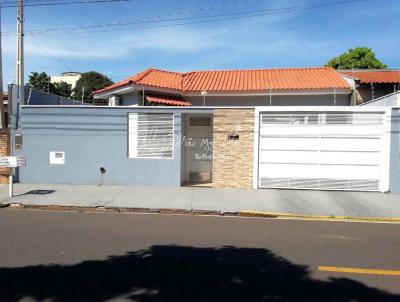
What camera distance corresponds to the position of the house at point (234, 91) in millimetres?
17938

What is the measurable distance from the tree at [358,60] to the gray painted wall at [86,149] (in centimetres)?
3008

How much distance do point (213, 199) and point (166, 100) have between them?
7450 millimetres

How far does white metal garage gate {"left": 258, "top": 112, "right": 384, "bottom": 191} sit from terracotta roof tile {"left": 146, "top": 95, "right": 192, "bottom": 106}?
5.46 metres

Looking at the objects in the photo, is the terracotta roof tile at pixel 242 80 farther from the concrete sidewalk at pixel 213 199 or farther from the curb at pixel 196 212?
the curb at pixel 196 212

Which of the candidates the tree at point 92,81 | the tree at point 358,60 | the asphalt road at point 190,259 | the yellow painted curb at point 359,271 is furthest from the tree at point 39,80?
the yellow painted curb at point 359,271

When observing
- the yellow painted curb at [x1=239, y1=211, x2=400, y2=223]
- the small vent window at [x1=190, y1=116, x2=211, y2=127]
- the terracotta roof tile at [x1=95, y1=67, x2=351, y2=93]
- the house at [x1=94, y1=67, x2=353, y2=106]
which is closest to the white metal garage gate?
the small vent window at [x1=190, y1=116, x2=211, y2=127]

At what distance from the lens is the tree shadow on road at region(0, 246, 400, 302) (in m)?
4.68

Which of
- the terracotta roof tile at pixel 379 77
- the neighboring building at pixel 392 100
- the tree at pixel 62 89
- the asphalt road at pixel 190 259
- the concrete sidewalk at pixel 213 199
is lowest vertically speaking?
the asphalt road at pixel 190 259

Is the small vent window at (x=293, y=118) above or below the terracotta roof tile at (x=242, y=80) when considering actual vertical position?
below

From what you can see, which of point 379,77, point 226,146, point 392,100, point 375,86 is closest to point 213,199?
point 226,146

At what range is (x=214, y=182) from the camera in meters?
13.7

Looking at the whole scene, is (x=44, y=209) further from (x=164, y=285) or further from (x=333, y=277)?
(x=333, y=277)

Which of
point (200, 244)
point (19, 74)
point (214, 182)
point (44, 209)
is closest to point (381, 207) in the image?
point (214, 182)

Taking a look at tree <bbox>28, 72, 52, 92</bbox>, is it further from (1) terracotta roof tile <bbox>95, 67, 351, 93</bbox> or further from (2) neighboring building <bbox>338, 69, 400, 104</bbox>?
(2) neighboring building <bbox>338, 69, 400, 104</bbox>
